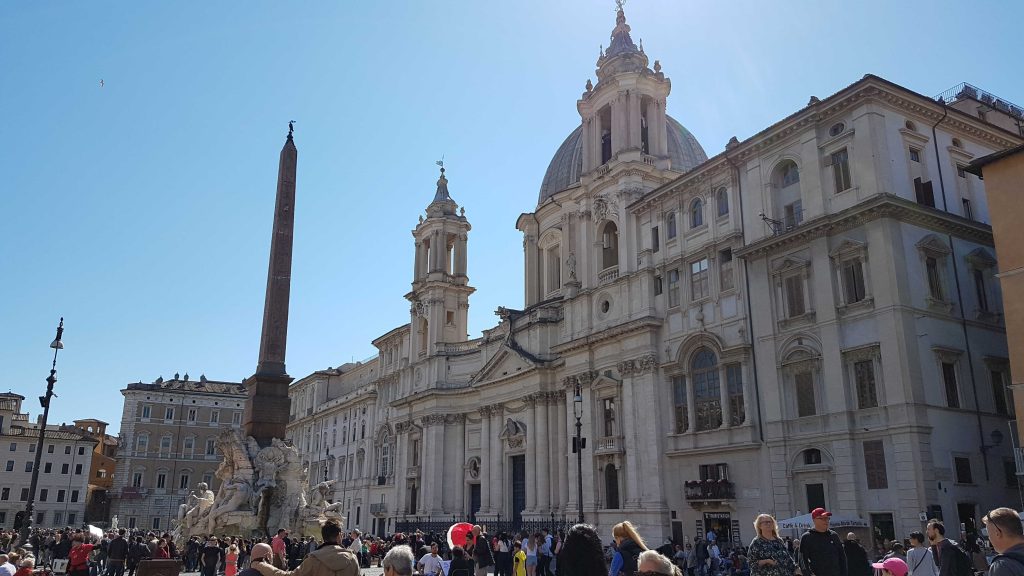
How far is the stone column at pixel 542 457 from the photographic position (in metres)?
44.5

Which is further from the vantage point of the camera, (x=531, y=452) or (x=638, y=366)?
(x=531, y=452)

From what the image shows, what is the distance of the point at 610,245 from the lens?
44500mm

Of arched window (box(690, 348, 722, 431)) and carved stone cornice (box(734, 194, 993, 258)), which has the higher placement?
carved stone cornice (box(734, 194, 993, 258))

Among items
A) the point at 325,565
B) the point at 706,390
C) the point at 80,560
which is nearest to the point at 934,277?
the point at 706,390

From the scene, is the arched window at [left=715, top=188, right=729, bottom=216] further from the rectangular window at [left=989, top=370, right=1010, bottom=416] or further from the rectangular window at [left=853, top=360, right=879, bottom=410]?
the rectangular window at [left=989, top=370, right=1010, bottom=416]

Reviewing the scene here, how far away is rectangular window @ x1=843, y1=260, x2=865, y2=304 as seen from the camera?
28312 mm

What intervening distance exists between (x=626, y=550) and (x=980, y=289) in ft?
87.8

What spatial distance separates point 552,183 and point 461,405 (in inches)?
634

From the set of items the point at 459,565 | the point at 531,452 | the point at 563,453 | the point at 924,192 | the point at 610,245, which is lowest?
the point at 459,565

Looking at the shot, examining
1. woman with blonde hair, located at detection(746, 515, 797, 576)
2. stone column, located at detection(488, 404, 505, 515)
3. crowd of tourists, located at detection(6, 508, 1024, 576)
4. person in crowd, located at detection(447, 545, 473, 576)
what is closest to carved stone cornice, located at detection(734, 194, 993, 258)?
crowd of tourists, located at detection(6, 508, 1024, 576)

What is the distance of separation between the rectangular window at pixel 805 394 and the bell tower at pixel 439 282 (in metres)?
31.3

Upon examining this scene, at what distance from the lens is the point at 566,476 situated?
4338 centimetres

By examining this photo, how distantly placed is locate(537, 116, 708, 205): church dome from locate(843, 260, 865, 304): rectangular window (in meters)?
21.4

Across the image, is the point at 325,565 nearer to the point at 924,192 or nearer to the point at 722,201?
the point at 924,192
